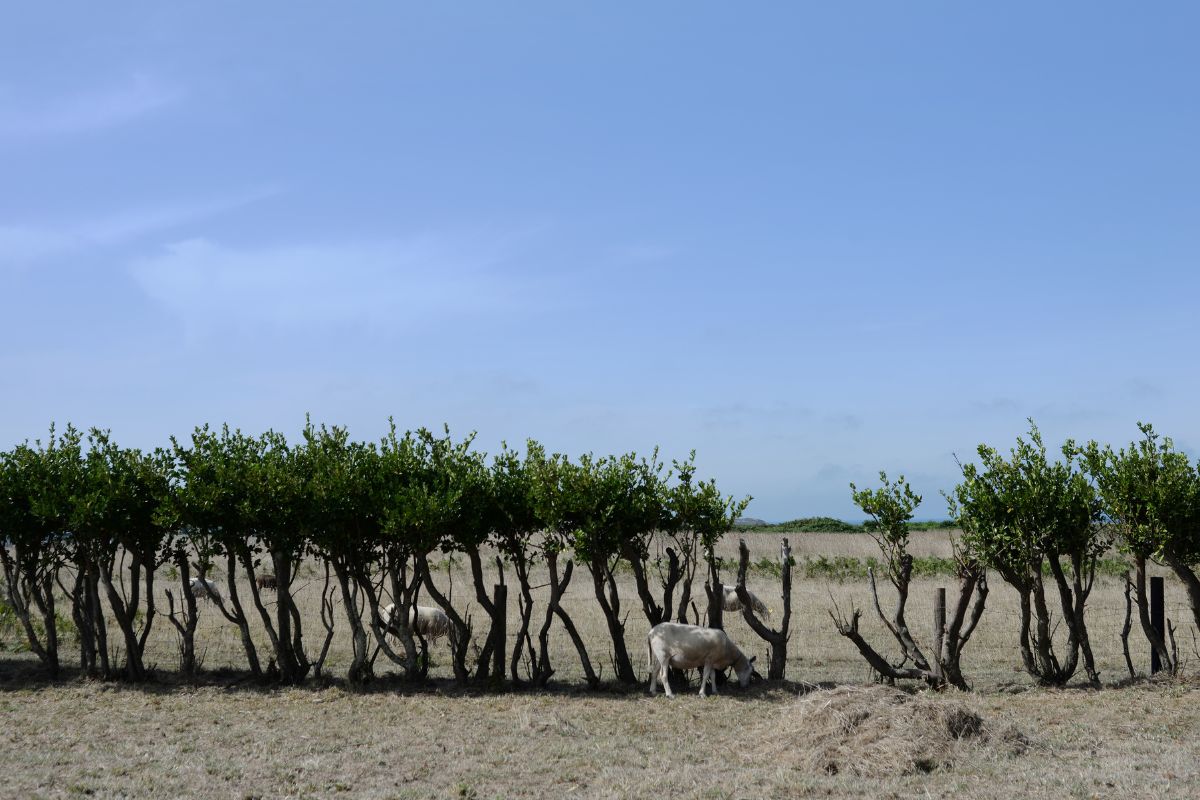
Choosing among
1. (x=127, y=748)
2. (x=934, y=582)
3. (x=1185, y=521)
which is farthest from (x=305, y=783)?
(x=934, y=582)

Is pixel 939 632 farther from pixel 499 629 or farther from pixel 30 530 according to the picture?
pixel 30 530

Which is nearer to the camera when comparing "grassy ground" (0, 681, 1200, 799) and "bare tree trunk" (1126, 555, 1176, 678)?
"grassy ground" (0, 681, 1200, 799)

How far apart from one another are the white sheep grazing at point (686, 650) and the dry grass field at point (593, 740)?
0.45 meters

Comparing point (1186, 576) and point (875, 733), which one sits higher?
point (1186, 576)

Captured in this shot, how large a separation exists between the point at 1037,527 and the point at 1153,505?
5.45 feet

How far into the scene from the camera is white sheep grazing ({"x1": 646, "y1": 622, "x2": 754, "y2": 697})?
52.1 feet

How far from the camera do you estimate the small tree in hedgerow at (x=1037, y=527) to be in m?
16.1

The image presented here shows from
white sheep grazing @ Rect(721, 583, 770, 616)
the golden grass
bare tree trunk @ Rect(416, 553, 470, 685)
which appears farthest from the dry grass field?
white sheep grazing @ Rect(721, 583, 770, 616)

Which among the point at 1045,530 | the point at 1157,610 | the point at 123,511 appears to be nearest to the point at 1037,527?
the point at 1045,530

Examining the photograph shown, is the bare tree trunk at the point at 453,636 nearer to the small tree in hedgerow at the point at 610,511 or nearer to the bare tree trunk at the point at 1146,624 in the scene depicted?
the small tree in hedgerow at the point at 610,511

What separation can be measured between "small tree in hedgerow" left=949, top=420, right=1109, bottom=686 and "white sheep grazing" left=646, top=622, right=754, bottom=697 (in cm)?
440

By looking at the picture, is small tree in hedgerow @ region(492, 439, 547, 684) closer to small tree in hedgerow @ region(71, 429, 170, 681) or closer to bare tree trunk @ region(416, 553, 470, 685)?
bare tree trunk @ region(416, 553, 470, 685)

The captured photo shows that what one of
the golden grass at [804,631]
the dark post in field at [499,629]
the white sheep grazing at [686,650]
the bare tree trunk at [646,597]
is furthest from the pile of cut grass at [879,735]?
the dark post in field at [499,629]

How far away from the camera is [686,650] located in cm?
1587
